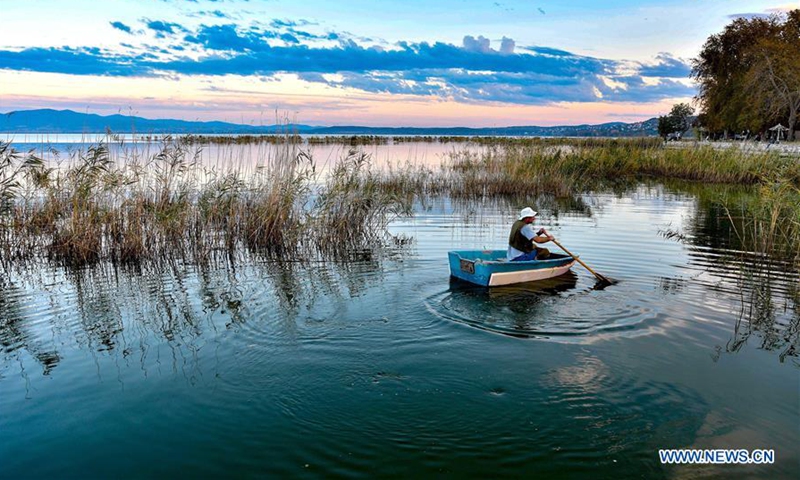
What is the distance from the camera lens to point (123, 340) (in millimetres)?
7805

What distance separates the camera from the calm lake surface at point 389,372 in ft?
16.8

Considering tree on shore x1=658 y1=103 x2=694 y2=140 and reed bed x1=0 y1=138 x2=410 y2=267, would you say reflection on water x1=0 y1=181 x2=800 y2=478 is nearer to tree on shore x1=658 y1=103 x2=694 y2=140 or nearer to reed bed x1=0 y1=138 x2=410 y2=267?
reed bed x1=0 y1=138 x2=410 y2=267

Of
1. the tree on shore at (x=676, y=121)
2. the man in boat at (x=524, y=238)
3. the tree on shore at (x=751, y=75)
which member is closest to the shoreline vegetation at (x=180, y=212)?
the man in boat at (x=524, y=238)

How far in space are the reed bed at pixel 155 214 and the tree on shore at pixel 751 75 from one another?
4269 centimetres

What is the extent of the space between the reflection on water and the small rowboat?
0.21 meters

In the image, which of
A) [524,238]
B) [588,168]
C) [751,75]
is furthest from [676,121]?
[524,238]

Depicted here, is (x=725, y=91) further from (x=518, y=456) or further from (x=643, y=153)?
(x=518, y=456)

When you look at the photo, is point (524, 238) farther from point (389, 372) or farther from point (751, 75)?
point (751, 75)

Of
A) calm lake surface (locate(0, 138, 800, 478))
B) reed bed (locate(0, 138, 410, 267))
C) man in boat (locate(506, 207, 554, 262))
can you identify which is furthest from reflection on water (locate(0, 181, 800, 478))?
reed bed (locate(0, 138, 410, 267))

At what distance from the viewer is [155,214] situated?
Answer: 12.7 metres

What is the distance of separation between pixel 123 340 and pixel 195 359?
4.54ft

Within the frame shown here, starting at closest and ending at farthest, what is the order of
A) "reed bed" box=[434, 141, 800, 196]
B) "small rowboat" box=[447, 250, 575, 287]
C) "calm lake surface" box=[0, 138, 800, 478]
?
"calm lake surface" box=[0, 138, 800, 478] < "small rowboat" box=[447, 250, 575, 287] < "reed bed" box=[434, 141, 800, 196]

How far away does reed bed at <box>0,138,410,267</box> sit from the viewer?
12.3 metres

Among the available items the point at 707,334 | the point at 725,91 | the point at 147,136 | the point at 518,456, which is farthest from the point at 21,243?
the point at 725,91
